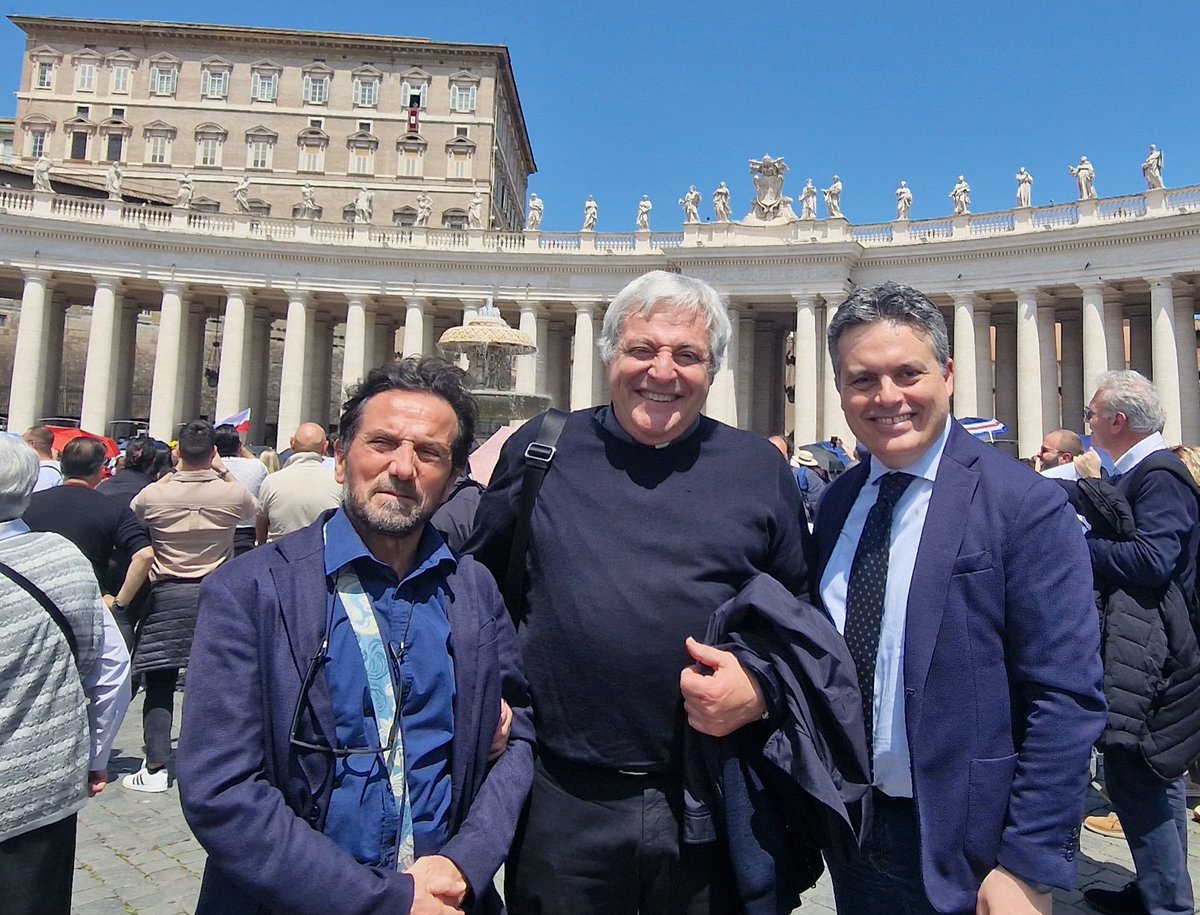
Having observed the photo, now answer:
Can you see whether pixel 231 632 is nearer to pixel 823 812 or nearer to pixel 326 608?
pixel 326 608

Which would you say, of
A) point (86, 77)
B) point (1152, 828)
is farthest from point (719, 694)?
point (86, 77)

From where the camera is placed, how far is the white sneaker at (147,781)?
6.78 meters

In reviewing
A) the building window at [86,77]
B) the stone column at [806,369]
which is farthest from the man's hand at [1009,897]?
the building window at [86,77]

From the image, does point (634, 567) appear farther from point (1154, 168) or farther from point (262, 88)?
point (262, 88)

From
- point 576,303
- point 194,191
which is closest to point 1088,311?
point 576,303

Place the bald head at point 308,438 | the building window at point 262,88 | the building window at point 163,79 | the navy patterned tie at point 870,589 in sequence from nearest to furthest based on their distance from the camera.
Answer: the navy patterned tie at point 870,589 < the bald head at point 308,438 < the building window at point 163,79 < the building window at point 262,88

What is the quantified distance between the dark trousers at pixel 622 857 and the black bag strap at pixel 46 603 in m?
2.15

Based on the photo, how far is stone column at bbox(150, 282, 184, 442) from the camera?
Result: 121 feet

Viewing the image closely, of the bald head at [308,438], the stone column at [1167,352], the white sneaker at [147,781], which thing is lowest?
the white sneaker at [147,781]

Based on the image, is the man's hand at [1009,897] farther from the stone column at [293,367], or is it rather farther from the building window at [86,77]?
the building window at [86,77]

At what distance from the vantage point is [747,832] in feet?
8.87

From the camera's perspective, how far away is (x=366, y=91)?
55000 mm

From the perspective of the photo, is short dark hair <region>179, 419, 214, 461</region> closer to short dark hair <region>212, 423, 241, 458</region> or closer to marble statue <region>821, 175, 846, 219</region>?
short dark hair <region>212, 423, 241, 458</region>

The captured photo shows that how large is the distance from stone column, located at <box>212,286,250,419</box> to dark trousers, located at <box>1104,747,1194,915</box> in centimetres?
3762
